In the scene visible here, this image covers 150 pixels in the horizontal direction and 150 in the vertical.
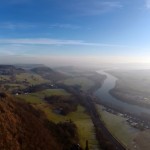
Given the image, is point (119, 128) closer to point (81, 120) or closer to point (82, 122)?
point (82, 122)

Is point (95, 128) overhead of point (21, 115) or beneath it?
beneath

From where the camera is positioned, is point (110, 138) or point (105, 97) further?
point (105, 97)

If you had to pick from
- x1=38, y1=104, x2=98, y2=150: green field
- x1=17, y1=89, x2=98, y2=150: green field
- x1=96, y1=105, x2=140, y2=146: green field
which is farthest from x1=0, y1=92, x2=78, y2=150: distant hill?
x1=96, y1=105, x2=140, y2=146: green field

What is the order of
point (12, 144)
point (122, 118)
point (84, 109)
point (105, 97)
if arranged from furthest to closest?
point (105, 97) → point (84, 109) → point (122, 118) → point (12, 144)

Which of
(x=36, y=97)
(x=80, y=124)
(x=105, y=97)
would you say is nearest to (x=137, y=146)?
(x=80, y=124)

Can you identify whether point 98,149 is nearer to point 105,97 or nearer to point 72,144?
point 72,144

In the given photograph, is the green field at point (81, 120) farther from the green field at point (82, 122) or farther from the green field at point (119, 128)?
the green field at point (119, 128)

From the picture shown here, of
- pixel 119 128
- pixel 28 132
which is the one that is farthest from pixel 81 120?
pixel 28 132

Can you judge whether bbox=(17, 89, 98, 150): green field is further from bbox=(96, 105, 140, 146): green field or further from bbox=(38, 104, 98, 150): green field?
bbox=(96, 105, 140, 146): green field
